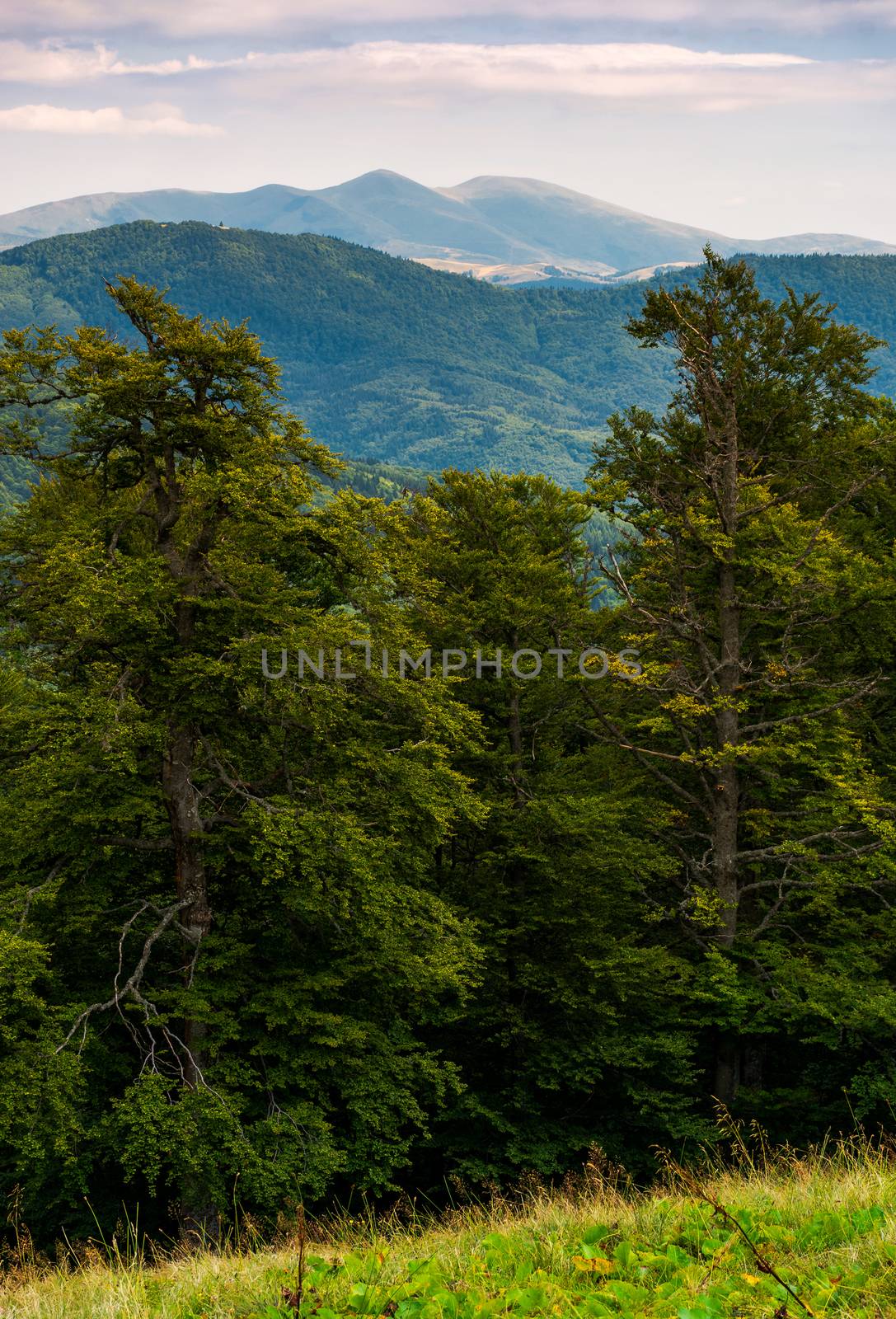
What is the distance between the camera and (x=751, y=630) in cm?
2372

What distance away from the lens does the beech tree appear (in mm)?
19859

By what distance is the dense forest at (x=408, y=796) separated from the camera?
51.2 feet

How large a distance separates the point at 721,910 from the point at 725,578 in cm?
665

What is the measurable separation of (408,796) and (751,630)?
10569 mm

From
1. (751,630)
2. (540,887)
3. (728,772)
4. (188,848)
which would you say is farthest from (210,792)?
(751,630)

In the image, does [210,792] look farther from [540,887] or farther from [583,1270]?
[583,1270]

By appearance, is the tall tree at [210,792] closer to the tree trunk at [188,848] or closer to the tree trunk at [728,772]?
the tree trunk at [188,848]

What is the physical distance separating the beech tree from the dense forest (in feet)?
Answer: 0.47

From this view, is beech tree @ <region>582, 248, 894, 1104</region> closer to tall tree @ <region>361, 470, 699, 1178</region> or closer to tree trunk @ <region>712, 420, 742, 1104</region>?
tree trunk @ <region>712, 420, 742, 1104</region>

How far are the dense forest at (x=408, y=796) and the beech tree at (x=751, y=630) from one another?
143 millimetres

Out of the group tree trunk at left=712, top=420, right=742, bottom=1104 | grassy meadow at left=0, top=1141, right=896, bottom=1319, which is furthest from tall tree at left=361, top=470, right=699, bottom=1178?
grassy meadow at left=0, top=1141, right=896, bottom=1319

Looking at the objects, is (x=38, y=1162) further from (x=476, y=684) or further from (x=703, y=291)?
(x=703, y=291)

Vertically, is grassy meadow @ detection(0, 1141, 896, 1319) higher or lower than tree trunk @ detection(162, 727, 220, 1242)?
higher

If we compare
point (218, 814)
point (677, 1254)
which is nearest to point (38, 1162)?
point (218, 814)
